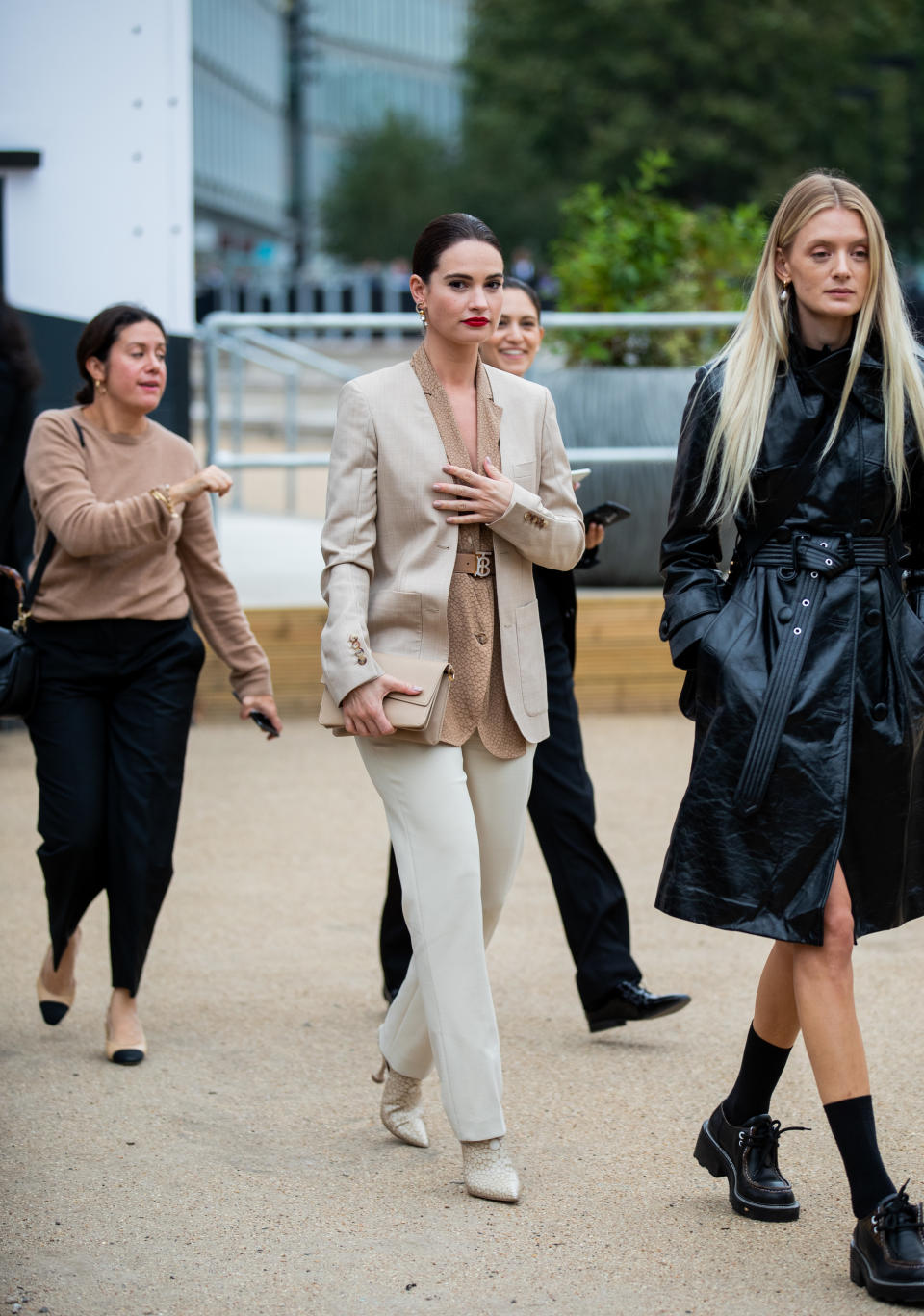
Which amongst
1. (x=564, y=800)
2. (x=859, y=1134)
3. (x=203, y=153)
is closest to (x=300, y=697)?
(x=564, y=800)

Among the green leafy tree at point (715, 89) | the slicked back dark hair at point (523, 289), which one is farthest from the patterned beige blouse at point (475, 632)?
the green leafy tree at point (715, 89)

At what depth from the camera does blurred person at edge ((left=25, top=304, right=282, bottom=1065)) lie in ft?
14.5

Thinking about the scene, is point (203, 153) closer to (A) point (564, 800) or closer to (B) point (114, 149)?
(B) point (114, 149)

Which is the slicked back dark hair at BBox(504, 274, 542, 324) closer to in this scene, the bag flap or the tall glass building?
the bag flap

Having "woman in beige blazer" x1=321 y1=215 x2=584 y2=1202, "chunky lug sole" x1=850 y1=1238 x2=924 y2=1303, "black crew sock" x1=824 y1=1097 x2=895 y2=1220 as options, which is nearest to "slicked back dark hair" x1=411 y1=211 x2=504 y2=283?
"woman in beige blazer" x1=321 y1=215 x2=584 y2=1202

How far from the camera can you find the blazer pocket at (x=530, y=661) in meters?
3.65

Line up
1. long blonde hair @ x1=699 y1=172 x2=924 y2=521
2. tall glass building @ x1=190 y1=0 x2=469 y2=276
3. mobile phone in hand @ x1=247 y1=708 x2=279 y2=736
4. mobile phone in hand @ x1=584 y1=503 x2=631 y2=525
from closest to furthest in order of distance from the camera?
1. long blonde hair @ x1=699 y1=172 x2=924 y2=521
2. mobile phone in hand @ x1=247 y1=708 x2=279 y2=736
3. mobile phone in hand @ x1=584 y1=503 x2=631 y2=525
4. tall glass building @ x1=190 y1=0 x2=469 y2=276

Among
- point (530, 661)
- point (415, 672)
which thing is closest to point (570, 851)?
point (530, 661)

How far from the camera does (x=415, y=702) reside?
11.3 ft

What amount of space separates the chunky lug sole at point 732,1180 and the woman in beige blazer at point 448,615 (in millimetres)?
392

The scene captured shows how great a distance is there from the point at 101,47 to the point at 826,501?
6620 millimetres

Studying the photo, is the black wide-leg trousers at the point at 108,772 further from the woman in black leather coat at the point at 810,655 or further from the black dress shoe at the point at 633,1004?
the woman in black leather coat at the point at 810,655

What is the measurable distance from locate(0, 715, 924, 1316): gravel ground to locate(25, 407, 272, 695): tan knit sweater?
104 cm

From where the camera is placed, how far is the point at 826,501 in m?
3.31
